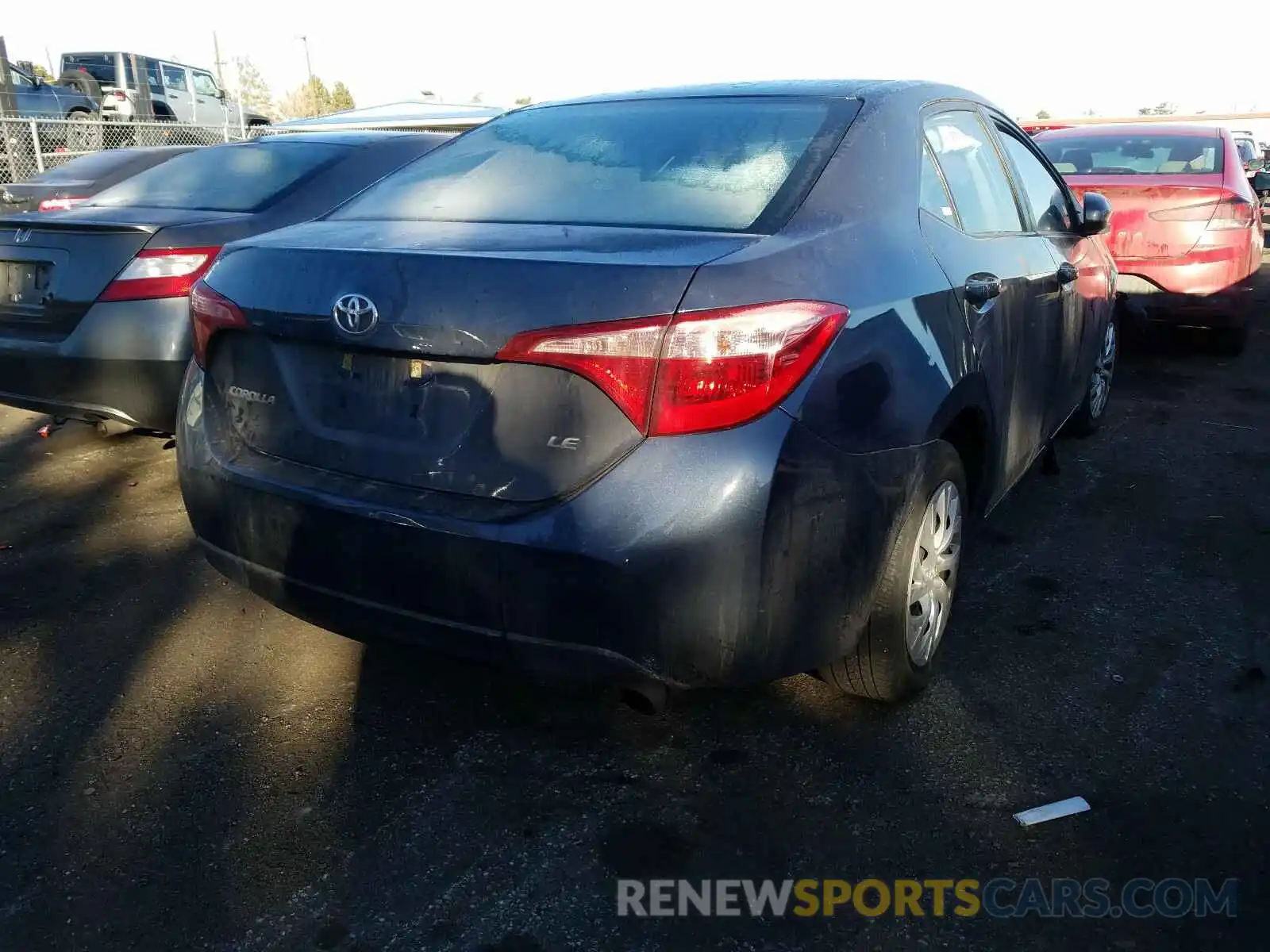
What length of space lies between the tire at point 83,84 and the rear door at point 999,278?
2114 centimetres

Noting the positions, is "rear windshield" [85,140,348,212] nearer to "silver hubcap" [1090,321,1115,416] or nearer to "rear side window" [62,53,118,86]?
"silver hubcap" [1090,321,1115,416]

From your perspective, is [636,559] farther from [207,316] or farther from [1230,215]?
[1230,215]

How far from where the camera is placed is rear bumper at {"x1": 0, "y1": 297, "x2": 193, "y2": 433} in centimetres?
423

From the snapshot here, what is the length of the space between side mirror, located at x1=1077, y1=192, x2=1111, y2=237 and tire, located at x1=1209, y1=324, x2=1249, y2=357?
12.2 feet

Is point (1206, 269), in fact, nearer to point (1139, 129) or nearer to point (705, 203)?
point (1139, 129)

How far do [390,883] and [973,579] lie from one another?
233 centimetres

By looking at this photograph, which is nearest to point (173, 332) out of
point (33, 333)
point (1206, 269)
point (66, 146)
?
point (33, 333)

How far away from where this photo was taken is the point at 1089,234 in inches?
170

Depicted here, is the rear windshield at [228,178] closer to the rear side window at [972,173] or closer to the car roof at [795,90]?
the car roof at [795,90]

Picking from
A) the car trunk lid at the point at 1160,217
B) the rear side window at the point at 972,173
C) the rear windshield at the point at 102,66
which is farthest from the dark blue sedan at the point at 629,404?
the rear windshield at the point at 102,66

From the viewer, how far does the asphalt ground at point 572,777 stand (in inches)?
83.7

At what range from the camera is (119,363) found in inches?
167

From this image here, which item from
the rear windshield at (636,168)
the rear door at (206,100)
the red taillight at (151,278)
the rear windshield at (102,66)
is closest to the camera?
the rear windshield at (636,168)

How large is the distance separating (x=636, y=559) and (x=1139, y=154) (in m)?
6.95
